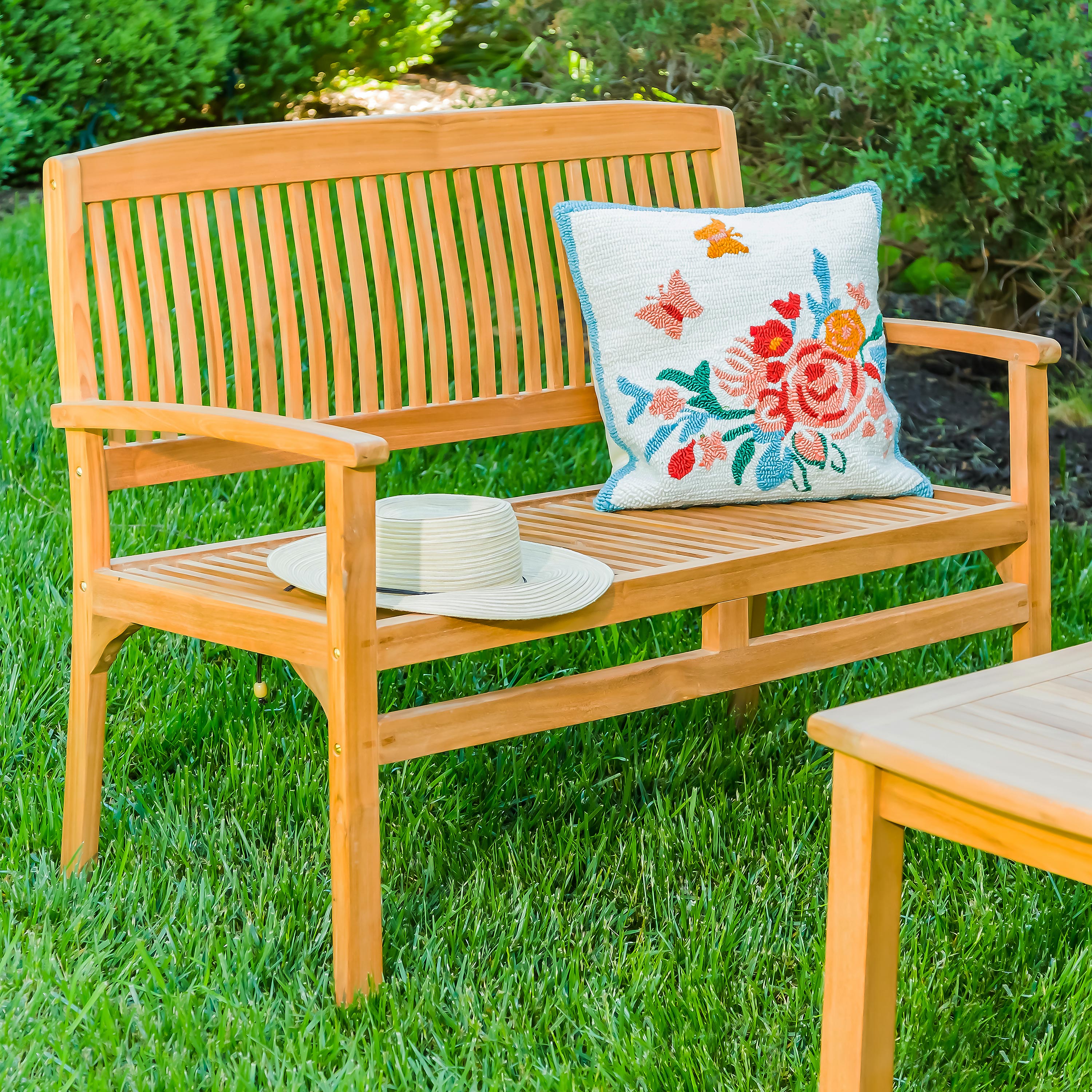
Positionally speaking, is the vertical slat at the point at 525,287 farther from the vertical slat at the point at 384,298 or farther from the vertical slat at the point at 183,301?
the vertical slat at the point at 183,301

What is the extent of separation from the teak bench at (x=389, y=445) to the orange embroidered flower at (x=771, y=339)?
257mm

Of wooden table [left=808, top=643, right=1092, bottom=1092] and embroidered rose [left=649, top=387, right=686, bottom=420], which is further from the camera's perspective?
embroidered rose [left=649, top=387, right=686, bottom=420]

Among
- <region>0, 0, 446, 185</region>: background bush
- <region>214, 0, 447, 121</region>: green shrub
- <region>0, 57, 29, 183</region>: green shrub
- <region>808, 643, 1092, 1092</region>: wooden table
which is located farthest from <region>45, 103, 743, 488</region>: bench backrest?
<region>214, 0, 447, 121</region>: green shrub

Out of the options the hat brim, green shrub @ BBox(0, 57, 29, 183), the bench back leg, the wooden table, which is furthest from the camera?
green shrub @ BBox(0, 57, 29, 183)

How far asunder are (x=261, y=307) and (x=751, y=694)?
3.71 feet

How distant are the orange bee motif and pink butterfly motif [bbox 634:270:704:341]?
81mm

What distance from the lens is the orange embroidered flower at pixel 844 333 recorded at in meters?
2.55

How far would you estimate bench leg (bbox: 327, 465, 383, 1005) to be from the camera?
185 cm

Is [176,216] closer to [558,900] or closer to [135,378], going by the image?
[135,378]

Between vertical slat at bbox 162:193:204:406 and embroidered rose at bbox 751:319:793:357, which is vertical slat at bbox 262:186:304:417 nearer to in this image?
vertical slat at bbox 162:193:204:406

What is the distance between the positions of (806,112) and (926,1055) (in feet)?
9.48

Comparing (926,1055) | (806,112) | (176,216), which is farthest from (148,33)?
(926,1055)

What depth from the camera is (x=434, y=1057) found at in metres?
1.84

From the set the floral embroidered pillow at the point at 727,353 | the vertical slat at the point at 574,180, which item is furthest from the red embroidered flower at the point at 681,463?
the vertical slat at the point at 574,180
